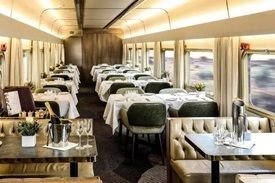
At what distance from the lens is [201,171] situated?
14.0ft

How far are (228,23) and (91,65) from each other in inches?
627

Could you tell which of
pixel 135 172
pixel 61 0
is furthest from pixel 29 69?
pixel 135 172

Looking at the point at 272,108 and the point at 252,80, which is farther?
the point at 252,80

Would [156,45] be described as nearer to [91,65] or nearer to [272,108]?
[272,108]

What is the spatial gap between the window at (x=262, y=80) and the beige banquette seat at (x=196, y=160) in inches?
41.6

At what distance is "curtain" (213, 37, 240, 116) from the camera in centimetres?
651

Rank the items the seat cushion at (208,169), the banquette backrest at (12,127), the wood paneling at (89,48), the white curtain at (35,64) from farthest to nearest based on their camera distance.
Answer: the wood paneling at (89,48) → the white curtain at (35,64) → the banquette backrest at (12,127) → the seat cushion at (208,169)

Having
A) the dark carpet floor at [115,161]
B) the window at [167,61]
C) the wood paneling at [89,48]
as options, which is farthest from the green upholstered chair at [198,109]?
the wood paneling at [89,48]

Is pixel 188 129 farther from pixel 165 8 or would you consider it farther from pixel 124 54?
pixel 124 54

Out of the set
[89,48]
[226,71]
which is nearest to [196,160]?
[226,71]

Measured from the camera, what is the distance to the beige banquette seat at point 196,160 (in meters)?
4.30

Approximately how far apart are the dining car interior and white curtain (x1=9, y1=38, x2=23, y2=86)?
0.02m

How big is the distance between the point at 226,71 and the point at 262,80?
639mm

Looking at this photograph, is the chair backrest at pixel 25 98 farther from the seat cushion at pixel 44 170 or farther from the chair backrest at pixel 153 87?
the chair backrest at pixel 153 87
